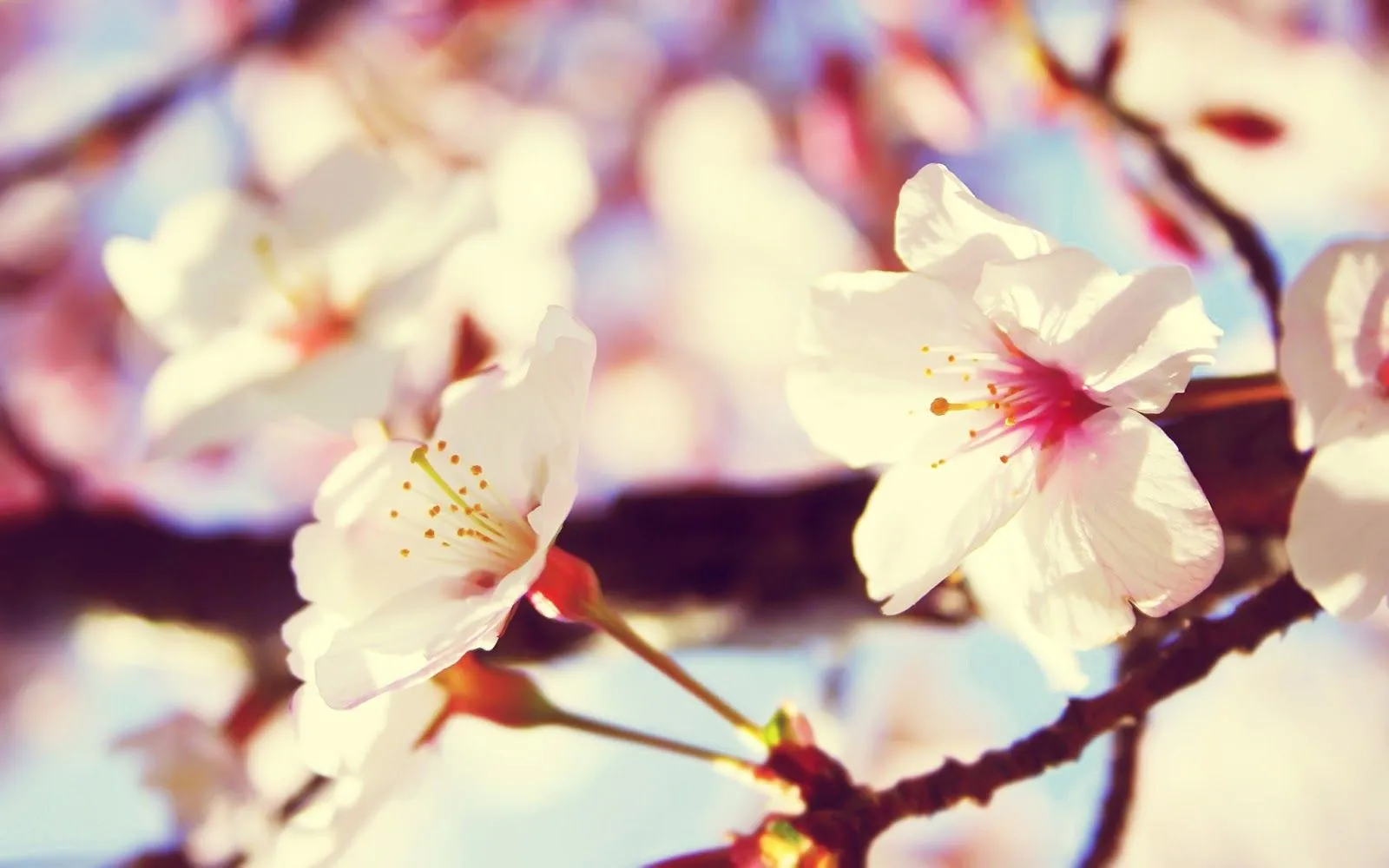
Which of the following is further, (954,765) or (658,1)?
(658,1)

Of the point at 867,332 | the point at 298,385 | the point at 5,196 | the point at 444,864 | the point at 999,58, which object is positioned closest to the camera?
the point at 867,332

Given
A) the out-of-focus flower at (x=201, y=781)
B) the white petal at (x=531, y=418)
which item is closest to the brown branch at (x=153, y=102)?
the out-of-focus flower at (x=201, y=781)

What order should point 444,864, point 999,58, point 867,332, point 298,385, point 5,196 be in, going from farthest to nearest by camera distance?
point 5,196 → point 999,58 → point 444,864 → point 298,385 → point 867,332

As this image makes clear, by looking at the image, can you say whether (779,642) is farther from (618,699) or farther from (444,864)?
(444,864)

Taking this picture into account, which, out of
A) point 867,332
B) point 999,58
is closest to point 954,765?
point 867,332

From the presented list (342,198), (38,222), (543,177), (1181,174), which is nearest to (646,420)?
(543,177)

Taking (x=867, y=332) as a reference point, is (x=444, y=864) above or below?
below

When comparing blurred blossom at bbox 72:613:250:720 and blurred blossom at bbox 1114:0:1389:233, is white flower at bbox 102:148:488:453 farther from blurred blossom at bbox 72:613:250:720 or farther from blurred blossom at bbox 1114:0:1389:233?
blurred blossom at bbox 1114:0:1389:233
